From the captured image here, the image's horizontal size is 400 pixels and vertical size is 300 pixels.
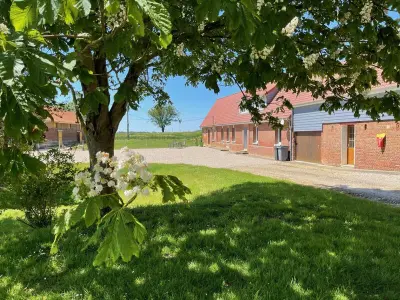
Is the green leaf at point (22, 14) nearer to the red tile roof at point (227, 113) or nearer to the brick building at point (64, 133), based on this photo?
the red tile roof at point (227, 113)

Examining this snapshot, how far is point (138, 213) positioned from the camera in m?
7.19

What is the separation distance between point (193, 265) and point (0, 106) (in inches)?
132

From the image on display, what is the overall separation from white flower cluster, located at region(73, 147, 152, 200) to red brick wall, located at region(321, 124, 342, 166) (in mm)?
19925

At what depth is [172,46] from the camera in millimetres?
4395

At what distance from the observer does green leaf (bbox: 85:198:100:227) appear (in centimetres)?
161

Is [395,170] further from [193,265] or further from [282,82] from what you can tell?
[193,265]

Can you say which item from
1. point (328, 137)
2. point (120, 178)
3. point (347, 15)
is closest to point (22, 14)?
point (120, 178)

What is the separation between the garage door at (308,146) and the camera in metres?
21.8

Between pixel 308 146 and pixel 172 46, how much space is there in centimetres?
2013

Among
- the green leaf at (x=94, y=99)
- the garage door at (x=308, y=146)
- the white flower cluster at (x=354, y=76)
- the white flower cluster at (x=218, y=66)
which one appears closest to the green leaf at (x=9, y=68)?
the green leaf at (x=94, y=99)

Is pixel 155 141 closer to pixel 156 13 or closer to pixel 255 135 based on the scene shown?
pixel 255 135

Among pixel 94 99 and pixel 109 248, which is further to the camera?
pixel 94 99

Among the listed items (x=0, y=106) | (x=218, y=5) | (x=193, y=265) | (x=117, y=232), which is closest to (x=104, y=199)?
→ (x=117, y=232)

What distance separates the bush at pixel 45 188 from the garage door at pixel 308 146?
17.9 metres
